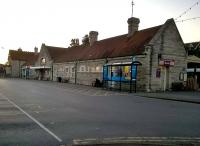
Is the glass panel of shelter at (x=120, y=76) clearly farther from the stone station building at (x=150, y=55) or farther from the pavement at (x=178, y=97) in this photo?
the pavement at (x=178, y=97)

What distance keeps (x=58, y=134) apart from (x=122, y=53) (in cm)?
2544

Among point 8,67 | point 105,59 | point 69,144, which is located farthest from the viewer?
point 8,67

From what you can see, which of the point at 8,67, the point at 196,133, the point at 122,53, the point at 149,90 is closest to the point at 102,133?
the point at 196,133

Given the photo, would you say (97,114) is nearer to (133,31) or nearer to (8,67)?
(133,31)

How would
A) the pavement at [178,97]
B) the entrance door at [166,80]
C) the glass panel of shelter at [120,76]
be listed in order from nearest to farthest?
the pavement at [178,97], the glass panel of shelter at [120,76], the entrance door at [166,80]

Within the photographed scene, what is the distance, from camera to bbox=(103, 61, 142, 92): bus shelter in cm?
2702

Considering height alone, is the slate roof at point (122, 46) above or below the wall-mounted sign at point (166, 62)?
above

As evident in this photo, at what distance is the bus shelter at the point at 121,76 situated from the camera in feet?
88.6

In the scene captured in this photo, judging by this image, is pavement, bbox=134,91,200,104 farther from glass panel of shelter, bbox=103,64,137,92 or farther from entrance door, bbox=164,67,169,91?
entrance door, bbox=164,67,169,91

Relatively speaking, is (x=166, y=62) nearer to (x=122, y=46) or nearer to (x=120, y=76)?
(x=120, y=76)

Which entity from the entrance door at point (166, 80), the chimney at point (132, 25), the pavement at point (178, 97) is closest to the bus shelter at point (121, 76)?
the pavement at point (178, 97)

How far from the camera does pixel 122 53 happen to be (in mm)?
32500

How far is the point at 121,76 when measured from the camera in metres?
29.0

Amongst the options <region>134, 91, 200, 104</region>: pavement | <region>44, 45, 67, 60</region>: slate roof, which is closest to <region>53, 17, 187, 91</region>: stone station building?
<region>134, 91, 200, 104</region>: pavement
